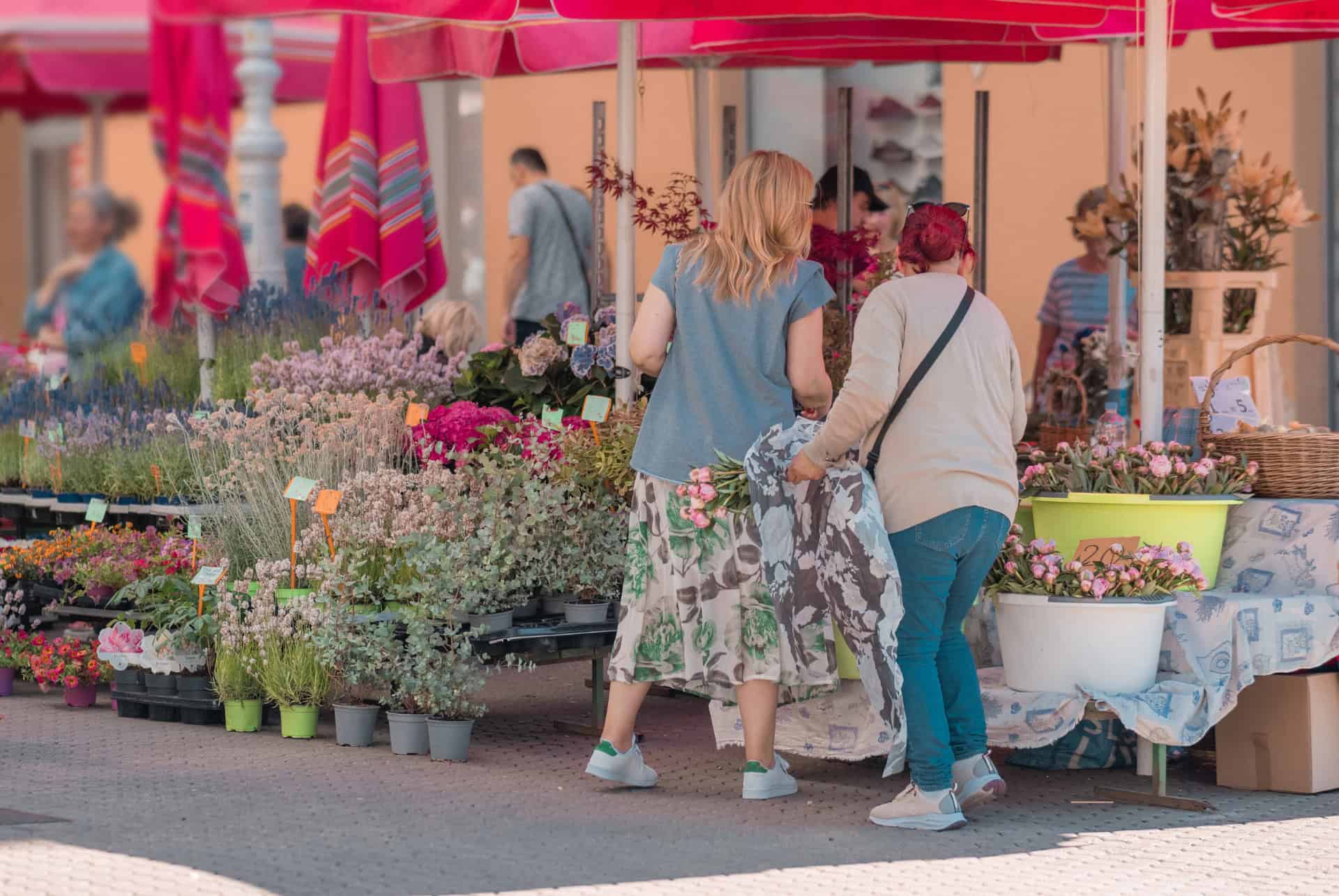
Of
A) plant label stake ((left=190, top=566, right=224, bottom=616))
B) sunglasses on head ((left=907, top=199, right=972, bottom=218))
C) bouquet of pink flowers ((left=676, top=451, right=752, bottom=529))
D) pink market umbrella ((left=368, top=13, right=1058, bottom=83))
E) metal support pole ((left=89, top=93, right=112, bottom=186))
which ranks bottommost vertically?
plant label stake ((left=190, top=566, right=224, bottom=616))

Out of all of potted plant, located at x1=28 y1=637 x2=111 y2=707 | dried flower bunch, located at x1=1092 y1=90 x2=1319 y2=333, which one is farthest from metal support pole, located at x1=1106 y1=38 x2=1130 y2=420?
potted plant, located at x1=28 y1=637 x2=111 y2=707

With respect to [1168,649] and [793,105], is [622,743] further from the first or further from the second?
[793,105]

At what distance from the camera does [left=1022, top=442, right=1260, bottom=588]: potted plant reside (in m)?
5.14

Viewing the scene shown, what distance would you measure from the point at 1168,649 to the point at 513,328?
4.62m

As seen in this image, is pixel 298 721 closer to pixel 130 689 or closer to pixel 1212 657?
pixel 130 689

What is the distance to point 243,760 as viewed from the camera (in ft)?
18.1

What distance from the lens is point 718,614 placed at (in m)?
4.97

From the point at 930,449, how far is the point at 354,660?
1.87m

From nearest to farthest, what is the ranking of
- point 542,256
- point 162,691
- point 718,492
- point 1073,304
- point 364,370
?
point 718,492
point 162,691
point 364,370
point 1073,304
point 542,256

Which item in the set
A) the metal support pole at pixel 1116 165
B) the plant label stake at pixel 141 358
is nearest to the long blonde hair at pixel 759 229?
the metal support pole at pixel 1116 165

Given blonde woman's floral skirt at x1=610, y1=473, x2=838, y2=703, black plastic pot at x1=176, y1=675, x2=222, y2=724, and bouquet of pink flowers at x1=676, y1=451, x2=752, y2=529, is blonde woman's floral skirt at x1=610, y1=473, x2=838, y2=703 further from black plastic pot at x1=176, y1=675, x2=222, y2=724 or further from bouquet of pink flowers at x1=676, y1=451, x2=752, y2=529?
black plastic pot at x1=176, y1=675, x2=222, y2=724

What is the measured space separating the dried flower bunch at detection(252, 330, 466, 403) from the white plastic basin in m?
2.64

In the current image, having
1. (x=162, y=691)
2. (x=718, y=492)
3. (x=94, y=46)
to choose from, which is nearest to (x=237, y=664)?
(x=162, y=691)

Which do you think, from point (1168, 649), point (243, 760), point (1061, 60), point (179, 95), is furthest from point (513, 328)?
point (1168, 649)
